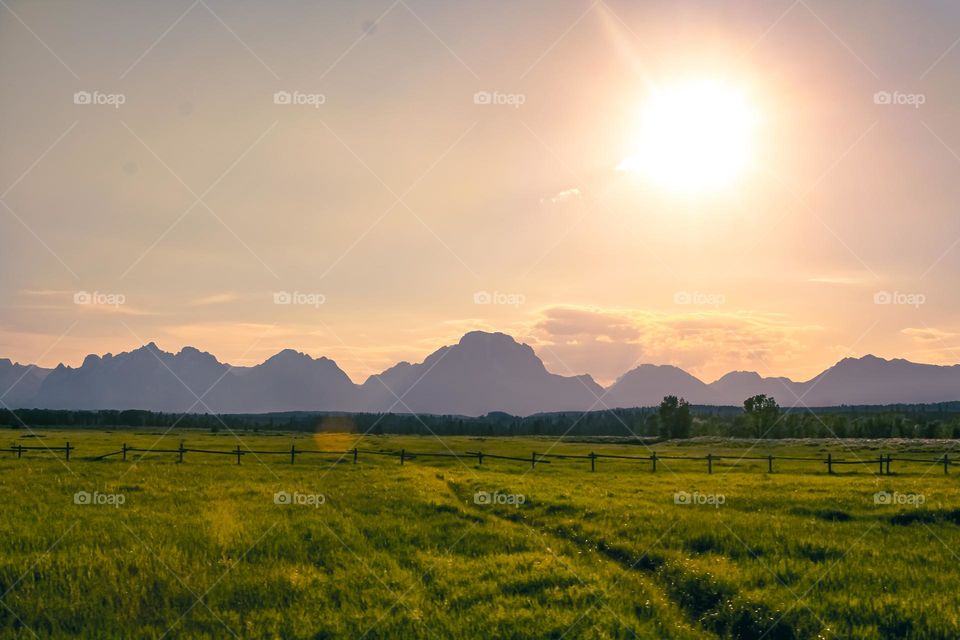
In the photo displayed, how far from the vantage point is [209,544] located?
1752 cm

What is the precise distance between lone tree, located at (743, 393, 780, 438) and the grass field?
146 meters

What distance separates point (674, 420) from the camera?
173750 mm

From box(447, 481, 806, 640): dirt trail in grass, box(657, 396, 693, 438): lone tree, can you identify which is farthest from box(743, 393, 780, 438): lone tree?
box(447, 481, 806, 640): dirt trail in grass

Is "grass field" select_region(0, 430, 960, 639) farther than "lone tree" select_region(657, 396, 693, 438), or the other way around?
"lone tree" select_region(657, 396, 693, 438)

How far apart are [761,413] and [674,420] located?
23.4m

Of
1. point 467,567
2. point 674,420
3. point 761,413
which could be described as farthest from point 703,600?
point 761,413

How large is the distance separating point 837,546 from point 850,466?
170ft

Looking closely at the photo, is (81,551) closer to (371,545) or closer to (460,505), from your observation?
(371,545)

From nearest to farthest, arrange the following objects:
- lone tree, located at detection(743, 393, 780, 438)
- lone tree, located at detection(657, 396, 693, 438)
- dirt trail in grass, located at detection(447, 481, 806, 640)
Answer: dirt trail in grass, located at detection(447, 481, 806, 640) < lone tree, located at detection(743, 393, 780, 438) < lone tree, located at detection(657, 396, 693, 438)

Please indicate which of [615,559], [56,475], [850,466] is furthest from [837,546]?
[850,466]

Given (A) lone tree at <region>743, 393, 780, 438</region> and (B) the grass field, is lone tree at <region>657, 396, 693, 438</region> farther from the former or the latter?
(B) the grass field

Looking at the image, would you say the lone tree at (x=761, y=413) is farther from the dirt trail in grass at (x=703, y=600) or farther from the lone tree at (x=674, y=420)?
the dirt trail in grass at (x=703, y=600)

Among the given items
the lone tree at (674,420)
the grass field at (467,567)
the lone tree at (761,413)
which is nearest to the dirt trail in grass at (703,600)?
the grass field at (467,567)

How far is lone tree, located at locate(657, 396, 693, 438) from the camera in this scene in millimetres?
172875
